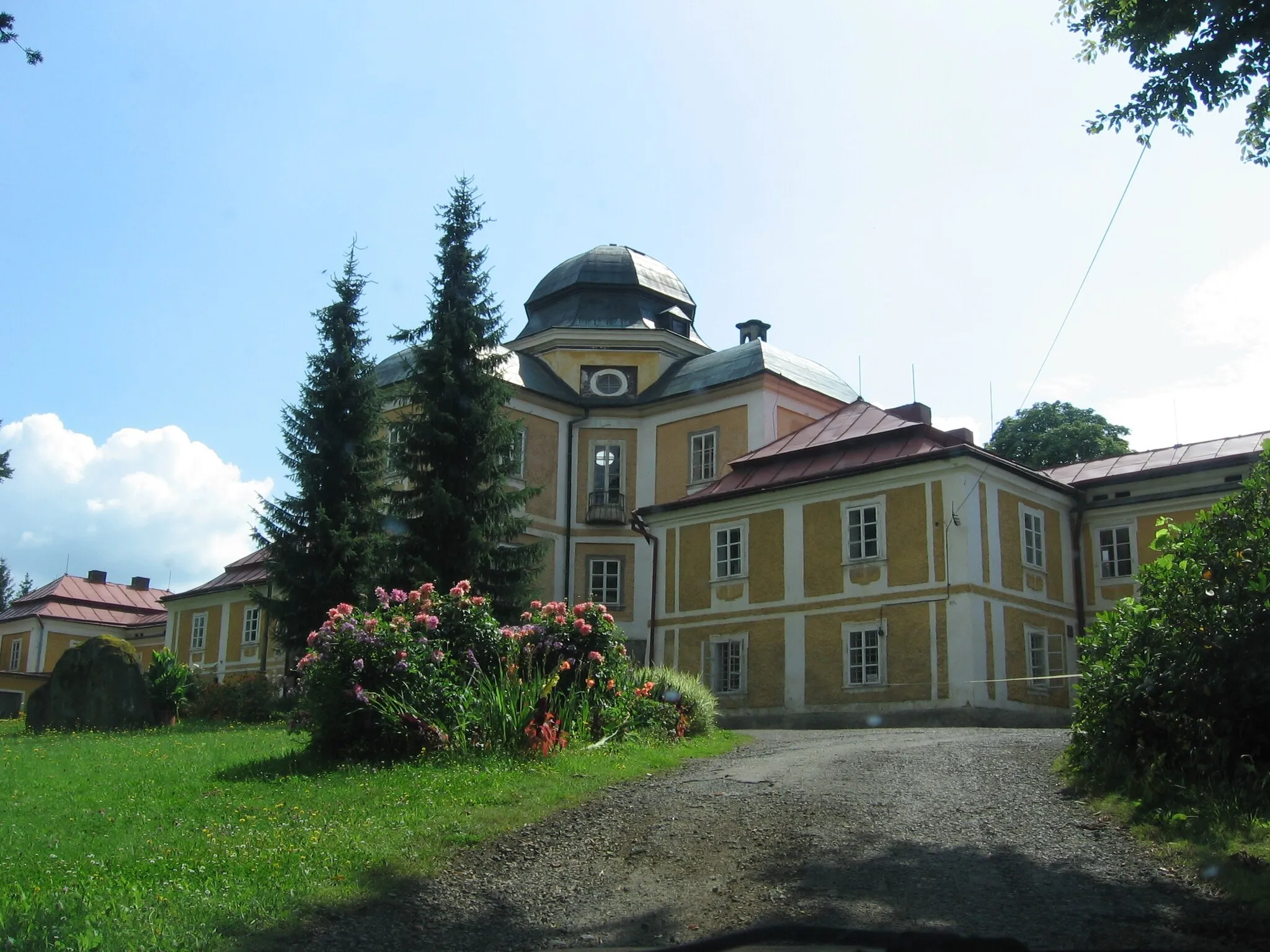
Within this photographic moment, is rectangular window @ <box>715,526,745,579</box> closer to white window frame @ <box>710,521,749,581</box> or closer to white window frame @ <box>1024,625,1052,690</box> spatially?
white window frame @ <box>710,521,749,581</box>

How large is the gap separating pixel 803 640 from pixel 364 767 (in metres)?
16.4

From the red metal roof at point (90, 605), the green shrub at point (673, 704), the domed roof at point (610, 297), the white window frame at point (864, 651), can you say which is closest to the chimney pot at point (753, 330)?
the domed roof at point (610, 297)

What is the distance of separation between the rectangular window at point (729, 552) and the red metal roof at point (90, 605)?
128 feet

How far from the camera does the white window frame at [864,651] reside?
26.7 metres

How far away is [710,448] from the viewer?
37688mm

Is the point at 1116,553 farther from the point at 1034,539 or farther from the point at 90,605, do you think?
the point at 90,605

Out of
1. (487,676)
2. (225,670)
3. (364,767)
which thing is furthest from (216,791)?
(225,670)

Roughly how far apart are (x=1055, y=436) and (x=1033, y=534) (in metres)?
20.8

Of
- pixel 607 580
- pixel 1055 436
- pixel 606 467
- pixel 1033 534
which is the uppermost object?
pixel 1055 436

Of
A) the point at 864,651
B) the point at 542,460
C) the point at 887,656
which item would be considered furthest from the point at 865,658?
the point at 542,460

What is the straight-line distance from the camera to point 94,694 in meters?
24.1

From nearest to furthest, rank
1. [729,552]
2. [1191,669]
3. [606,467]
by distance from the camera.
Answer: [1191,669] → [729,552] → [606,467]

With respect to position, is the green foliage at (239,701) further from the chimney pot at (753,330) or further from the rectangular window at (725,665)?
the chimney pot at (753,330)

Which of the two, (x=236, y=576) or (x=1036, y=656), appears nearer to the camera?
(x=1036, y=656)
